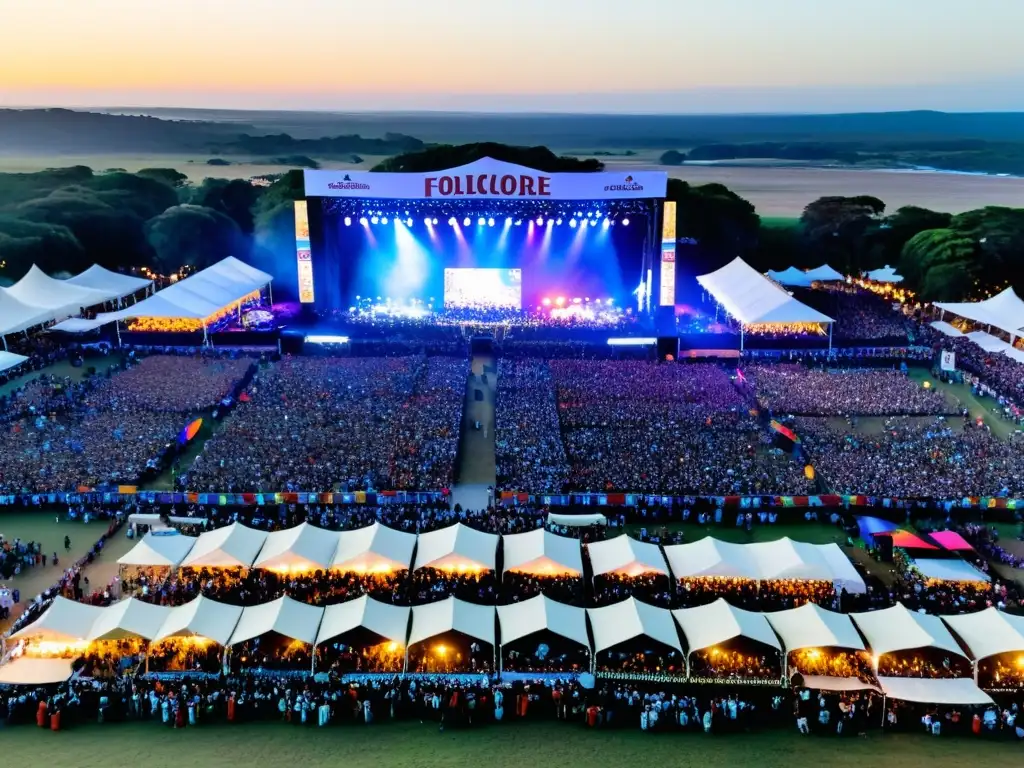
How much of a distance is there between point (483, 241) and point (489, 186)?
179 inches

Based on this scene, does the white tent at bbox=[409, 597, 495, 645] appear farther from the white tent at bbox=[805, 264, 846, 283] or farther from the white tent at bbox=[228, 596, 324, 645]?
the white tent at bbox=[805, 264, 846, 283]

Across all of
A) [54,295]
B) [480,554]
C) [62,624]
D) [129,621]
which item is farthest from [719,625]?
[54,295]

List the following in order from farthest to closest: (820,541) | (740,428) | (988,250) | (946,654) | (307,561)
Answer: (988,250), (740,428), (820,541), (307,561), (946,654)

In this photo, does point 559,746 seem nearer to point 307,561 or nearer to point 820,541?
point 307,561

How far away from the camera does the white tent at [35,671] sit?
432 inches

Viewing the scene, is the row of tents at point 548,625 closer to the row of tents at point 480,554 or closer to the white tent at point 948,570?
the row of tents at point 480,554

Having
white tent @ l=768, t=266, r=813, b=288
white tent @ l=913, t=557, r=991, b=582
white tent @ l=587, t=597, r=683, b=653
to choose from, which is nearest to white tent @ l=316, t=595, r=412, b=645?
white tent @ l=587, t=597, r=683, b=653

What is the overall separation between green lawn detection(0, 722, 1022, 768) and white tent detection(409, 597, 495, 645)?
1.34 meters

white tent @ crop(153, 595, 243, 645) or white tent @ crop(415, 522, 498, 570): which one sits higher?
white tent @ crop(415, 522, 498, 570)

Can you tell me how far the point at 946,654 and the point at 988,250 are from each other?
1320 inches

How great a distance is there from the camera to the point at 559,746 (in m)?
10.3

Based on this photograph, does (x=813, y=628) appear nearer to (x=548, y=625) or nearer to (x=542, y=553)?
(x=548, y=625)

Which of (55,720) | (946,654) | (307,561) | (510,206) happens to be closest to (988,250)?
(510,206)

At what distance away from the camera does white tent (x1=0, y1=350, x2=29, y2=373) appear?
24188 mm
